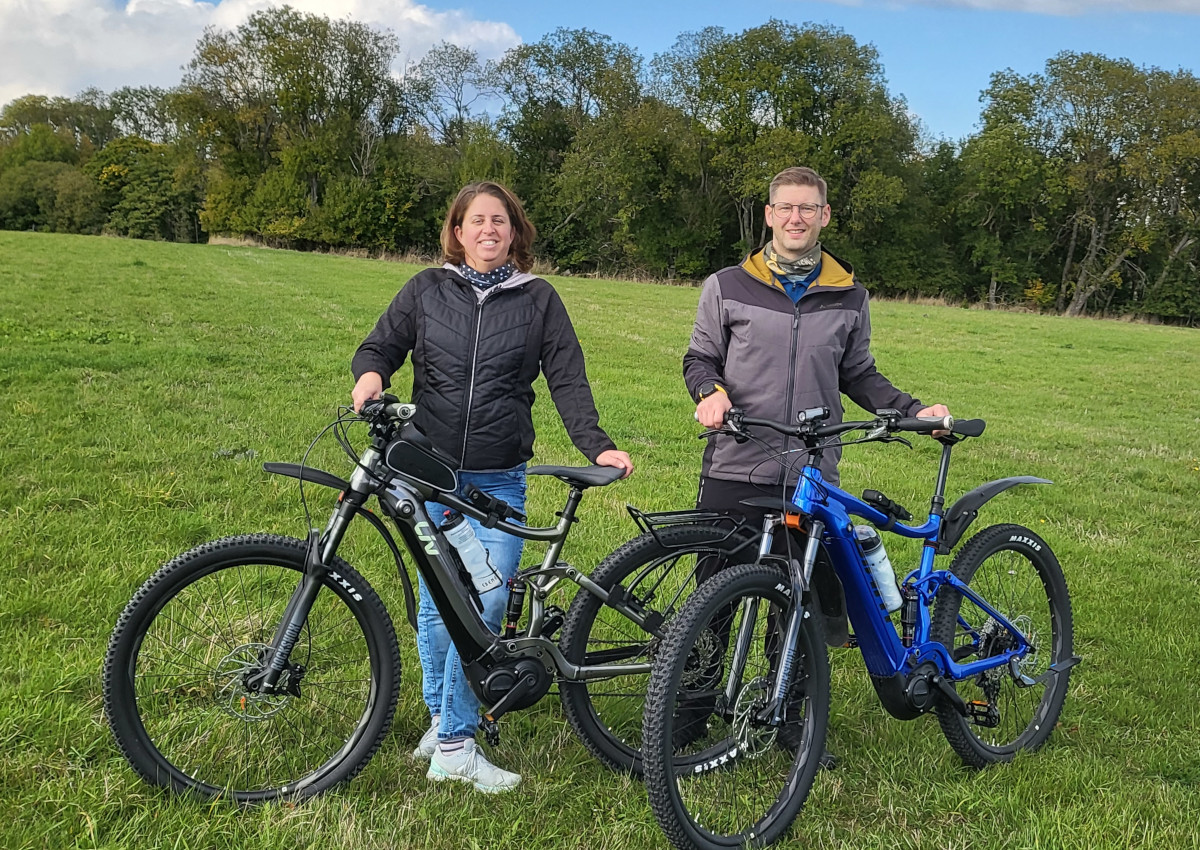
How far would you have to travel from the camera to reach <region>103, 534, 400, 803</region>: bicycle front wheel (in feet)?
8.48

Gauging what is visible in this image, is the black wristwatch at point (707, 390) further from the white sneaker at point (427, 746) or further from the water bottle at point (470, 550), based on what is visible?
the white sneaker at point (427, 746)

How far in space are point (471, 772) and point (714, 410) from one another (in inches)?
61.4

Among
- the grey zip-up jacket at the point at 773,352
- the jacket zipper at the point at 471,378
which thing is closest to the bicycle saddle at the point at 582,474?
the jacket zipper at the point at 471,378

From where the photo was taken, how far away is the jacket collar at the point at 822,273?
3.36 m

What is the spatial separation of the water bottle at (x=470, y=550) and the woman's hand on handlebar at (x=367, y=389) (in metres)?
0.48

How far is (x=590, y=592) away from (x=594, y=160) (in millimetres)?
45189

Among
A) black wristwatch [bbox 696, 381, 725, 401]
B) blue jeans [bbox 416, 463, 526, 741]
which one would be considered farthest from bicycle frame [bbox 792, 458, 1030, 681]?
blue jeans [bbox 416, 463, 526, 741]

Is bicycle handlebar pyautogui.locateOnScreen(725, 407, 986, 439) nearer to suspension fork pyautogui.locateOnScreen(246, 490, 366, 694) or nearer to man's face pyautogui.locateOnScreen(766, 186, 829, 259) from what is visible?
man's face pyautogui.locateOnScreen(766, 186, 829, 259)

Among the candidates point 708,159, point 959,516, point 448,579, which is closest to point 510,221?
point 448,579

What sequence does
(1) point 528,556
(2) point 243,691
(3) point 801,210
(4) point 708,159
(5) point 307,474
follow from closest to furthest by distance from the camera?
(5) point 307,474, (2) point 243,691, (3) point 801,210, (1) point 528,556, (4) point 708,159

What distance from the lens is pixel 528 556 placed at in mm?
5113

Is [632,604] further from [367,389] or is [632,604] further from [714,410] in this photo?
[367,389]

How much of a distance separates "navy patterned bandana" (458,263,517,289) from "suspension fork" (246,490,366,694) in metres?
0.93

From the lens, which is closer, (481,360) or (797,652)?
(797,652)
